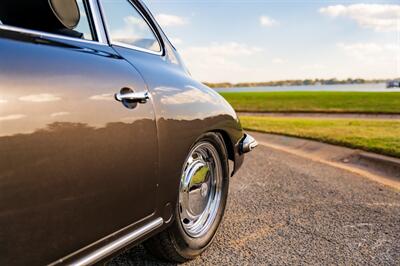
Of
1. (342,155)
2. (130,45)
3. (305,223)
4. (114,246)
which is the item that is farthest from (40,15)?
(342,155)

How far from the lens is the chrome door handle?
1.90 metres

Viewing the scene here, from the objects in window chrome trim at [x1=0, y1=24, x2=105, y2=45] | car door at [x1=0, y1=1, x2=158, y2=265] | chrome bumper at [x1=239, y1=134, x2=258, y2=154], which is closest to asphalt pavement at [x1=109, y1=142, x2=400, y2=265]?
chrome bumper at [x1=239, y1=134, x2=258, y2=154]

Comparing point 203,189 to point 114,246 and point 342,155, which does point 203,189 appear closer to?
point 114,246

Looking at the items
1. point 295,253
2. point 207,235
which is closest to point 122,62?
point 207,235

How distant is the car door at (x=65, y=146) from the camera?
1.38 metres

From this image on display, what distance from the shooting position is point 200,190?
2.93m

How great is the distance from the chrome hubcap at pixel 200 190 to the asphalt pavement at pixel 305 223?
0.71 feet

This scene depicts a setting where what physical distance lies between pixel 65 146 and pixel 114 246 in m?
0.61

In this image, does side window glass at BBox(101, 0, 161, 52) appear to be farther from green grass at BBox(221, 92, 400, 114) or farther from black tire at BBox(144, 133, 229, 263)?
green grass at BBox(221, 92, 400, 114)

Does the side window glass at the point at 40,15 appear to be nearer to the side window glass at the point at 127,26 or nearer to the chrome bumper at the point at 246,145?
the side window glass at the point at 127,26

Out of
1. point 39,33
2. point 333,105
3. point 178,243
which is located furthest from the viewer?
point 333,105

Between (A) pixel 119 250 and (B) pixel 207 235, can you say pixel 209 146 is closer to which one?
(B) pixel 207 235

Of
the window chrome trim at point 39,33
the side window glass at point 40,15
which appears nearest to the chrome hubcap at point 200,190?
the window chrome trim at point 39,33

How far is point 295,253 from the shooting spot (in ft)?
9.27
